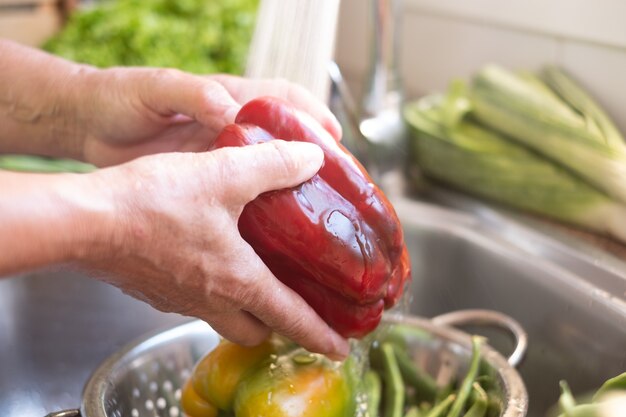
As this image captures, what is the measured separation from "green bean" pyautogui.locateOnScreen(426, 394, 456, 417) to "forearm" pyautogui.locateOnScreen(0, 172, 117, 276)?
0.31 metres

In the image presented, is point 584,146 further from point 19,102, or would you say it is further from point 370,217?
point 19,102

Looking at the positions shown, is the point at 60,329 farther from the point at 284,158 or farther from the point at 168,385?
the point at 284,158

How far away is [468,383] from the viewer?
68 cm

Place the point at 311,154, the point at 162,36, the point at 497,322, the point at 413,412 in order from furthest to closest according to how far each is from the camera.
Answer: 1. the point at 162,36
2. the point at 497,322
3. the point at 413,412
4. the point at 311,154

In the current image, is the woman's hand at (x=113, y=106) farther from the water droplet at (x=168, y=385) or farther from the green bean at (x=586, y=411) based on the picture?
the green bean at (x=586, y=411)

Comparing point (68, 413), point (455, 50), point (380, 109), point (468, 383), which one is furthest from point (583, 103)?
point (68, 413)

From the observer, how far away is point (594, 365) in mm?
801

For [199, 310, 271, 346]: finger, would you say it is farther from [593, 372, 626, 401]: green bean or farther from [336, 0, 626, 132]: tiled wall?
[336, 0, 626, 132]: tiled wall

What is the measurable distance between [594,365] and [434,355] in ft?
0.54

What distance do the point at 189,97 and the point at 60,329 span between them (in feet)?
1.32

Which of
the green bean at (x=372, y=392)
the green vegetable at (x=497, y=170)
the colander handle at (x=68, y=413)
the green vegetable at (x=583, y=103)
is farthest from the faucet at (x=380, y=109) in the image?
the colander handle at (x=68, y=413)

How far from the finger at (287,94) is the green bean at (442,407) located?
233mm

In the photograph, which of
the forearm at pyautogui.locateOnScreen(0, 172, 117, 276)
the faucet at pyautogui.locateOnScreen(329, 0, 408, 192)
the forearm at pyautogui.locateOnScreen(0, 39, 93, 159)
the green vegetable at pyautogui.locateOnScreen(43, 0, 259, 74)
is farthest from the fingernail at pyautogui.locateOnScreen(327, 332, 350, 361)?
the green vegetable at pyautogui.locateOnScreen(43, 0, 259, 74)

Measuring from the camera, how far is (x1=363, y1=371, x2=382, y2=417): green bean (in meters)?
0.71
